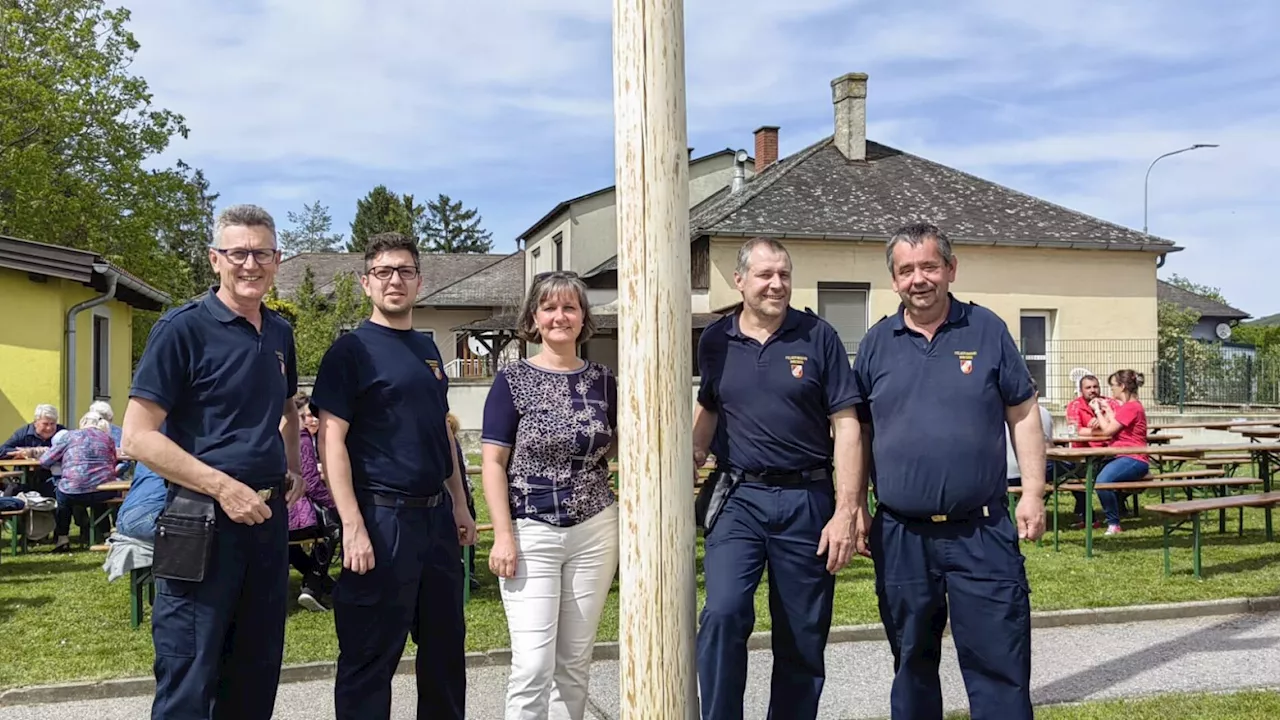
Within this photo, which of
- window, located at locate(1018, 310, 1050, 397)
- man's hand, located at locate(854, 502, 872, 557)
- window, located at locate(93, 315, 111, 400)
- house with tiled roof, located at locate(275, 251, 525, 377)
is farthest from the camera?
house with tiled roof, located at locate(275, 251, 525, 377)

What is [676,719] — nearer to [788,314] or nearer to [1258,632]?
[788,314]

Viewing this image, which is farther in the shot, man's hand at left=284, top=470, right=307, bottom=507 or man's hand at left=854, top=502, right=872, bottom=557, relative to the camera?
man's hand at left=854, top=502, right=872, bottom=557

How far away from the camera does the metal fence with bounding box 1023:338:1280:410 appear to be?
2078 centimetres

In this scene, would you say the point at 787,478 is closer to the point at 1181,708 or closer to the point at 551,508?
the point at 551,508

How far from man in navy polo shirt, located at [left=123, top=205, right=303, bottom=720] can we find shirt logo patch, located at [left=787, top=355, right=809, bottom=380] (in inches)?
70.2

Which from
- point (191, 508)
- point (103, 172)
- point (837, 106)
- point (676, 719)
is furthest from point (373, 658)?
point (103, 172)

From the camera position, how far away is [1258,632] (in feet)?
22.0

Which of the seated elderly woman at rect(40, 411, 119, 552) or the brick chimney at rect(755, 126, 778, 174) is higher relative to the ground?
the brick chimney at rect(755, 126, 778, 174)

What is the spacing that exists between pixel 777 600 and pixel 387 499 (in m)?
1.43

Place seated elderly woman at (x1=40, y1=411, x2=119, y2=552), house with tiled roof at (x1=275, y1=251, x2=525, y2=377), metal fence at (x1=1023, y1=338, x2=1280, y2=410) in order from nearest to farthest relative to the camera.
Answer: seated elderly woman at (x1=40, y1=411, x2=119, y2=552)
metal fence at (x1=1023, y1=338, x2=1280, y2=410)
house with tiled roof at (x1=275, y1=251, x2=525, y2=377)

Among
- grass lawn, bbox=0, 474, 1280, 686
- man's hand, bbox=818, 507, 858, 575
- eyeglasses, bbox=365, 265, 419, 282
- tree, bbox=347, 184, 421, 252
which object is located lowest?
grass lawn, bbox=0, 474, 1280, 686

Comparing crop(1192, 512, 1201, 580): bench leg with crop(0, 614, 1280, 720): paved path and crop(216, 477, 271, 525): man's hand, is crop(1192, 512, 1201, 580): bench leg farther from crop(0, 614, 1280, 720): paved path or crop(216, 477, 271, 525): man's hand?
crop(216, 477, 271, 525): man's hand

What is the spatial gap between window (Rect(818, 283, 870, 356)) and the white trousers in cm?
1993

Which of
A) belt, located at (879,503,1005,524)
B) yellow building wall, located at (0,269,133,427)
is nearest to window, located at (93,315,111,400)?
yellow building wall, located at (0,269,133,427)
